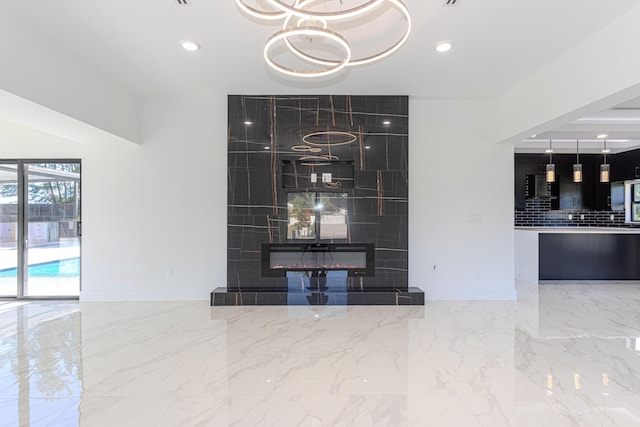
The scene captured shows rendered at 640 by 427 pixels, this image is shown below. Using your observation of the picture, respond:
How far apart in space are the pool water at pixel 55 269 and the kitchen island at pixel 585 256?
7.52 meters

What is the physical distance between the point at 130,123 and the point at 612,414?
5601 millimetres

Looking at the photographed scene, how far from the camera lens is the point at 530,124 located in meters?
3.89

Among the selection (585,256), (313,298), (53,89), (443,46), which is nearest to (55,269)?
(53,89)

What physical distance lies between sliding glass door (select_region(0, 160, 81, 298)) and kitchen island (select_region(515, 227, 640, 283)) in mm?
7576

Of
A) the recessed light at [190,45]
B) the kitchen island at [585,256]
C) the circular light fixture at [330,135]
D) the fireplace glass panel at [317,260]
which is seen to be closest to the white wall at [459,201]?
the fireplace glass panel at [317,260]

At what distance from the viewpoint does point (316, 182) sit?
4.62m

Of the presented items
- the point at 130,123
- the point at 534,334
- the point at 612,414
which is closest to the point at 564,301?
the point at 534,334

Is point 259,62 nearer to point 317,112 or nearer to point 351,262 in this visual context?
point 317,112

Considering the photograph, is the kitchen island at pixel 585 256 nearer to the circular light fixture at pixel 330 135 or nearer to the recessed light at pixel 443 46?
the circular light fixture at pixel 330 135

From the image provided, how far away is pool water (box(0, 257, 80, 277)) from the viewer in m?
4.82

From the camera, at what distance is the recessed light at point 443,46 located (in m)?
3.17

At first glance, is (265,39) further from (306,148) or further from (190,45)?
(306,148)

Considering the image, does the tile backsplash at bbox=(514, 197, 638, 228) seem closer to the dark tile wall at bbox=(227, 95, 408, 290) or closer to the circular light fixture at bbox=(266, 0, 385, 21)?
the dark tile wall at bbox=(227, 95, 408, 290)

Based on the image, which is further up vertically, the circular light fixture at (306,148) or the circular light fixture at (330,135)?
the circular light fixture at (330,135)
